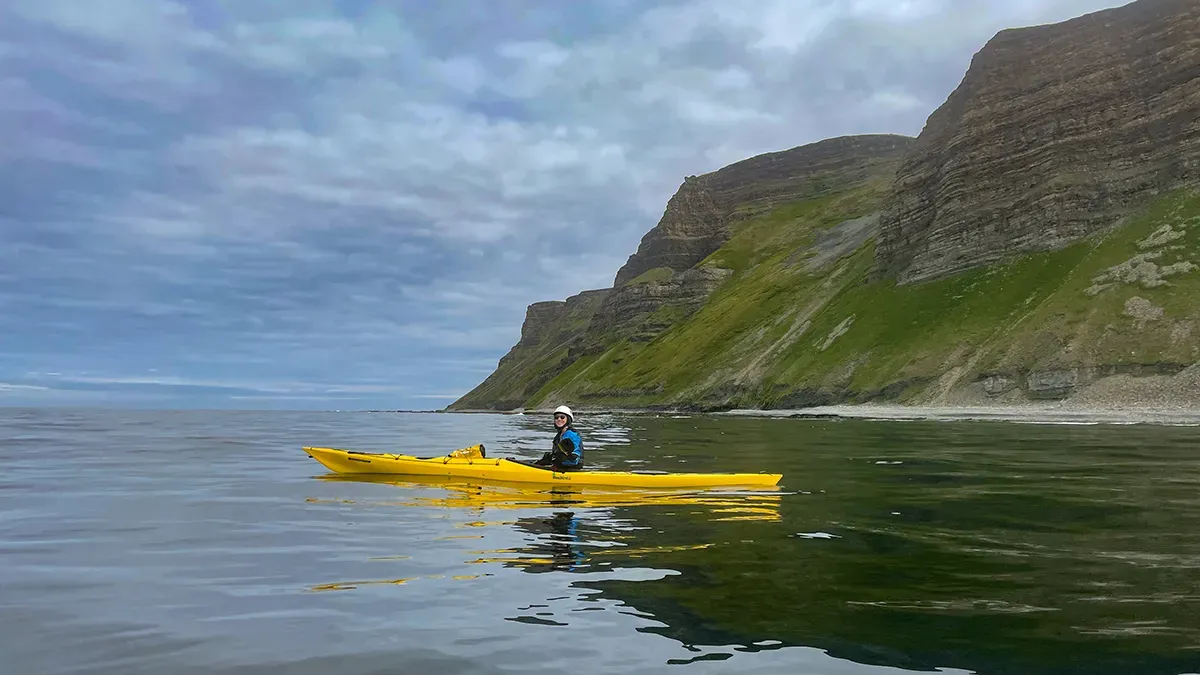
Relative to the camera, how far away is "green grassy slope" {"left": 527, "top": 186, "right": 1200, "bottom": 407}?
3307 inches

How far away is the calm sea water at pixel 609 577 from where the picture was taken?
28.2 ft

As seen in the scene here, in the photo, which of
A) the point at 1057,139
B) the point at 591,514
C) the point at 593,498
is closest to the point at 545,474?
the point at 593,498

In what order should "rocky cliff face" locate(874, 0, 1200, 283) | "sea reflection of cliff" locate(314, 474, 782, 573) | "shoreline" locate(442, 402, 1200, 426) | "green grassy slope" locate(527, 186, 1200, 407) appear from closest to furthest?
"sea reflection of cliff" locate(314, 474, 782, 573), "shoreline" locate(442, 402, 1200, 426), "green grassy slope" locate(527, 186, 1200, 407), "rocky cliff face" locate(874, 0, 1200, 283)

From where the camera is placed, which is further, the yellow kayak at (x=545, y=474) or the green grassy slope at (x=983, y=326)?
the green grassy slope at (x=983, y=326)

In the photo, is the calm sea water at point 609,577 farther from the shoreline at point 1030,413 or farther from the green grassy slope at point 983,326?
the green grassy slope at point 983,326

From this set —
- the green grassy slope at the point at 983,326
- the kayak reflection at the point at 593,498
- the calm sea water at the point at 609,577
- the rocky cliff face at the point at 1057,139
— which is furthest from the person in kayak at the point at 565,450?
the rocky cliff face at the point at 1057,139

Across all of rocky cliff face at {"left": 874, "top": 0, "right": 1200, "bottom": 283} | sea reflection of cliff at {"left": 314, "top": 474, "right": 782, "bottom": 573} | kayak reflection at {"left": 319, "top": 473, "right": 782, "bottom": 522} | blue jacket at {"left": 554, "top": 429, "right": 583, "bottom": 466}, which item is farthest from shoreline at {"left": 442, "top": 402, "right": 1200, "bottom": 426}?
blue jacket at {"left": 554, "top": 429, "right": 583, "bottom": 466}

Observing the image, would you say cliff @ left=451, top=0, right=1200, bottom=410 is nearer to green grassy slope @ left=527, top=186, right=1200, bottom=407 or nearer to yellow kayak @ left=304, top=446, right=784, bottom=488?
green grassy slope @ left=527, top=186, right=1200, bottom=407

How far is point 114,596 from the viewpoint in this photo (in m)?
11.3

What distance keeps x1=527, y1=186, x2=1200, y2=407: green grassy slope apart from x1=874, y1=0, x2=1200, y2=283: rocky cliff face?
4887 mm

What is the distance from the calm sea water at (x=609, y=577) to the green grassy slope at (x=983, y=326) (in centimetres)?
6790

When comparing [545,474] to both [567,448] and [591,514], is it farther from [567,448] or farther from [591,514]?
[591,514]

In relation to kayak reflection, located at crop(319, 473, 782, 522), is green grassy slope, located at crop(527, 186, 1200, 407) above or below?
above

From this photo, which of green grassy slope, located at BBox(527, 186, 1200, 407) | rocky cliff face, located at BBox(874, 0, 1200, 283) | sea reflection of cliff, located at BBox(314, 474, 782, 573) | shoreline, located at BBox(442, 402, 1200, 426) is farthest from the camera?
rocky cliff face, located at BBox(874, 0, 1200, 283)
